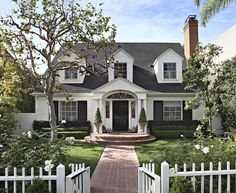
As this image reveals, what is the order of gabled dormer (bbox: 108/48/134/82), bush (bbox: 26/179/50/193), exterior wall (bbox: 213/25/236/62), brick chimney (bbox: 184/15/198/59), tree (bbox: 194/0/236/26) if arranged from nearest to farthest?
bush (bbox: 26/179/50/193), tree (bbox: 194/0/236/26), exterior wall (bbox: 213/25/236/62), gabled dormer (bbox: 108/48/134/82), brick chimney (bbox: 184/15/198/59)

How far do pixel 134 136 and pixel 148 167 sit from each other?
1504 centimetres

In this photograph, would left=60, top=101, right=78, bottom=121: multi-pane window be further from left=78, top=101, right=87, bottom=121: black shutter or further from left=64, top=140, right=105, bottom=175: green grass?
left=64, top=140, right=105, bottom=175: green grass

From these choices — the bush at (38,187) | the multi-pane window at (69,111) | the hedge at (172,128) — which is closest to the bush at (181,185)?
the bush at (38,187)

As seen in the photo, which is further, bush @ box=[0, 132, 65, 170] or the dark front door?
the dark front door

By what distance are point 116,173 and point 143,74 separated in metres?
16.7

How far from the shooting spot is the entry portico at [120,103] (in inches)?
969

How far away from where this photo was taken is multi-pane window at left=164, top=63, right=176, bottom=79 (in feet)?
87.8

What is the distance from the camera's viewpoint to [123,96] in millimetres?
25344

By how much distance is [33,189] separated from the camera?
5336 mm

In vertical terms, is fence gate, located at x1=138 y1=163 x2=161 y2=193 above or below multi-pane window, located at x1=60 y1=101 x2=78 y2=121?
below

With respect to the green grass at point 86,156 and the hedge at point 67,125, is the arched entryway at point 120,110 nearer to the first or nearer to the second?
the hedge at point 67,125

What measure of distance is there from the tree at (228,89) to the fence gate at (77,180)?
16.0 meters

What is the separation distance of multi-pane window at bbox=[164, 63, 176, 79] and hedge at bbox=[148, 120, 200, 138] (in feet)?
13.0

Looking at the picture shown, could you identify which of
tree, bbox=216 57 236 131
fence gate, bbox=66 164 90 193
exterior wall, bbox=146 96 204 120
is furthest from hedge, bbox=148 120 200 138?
fence gate, bbox=66 164 90 193
